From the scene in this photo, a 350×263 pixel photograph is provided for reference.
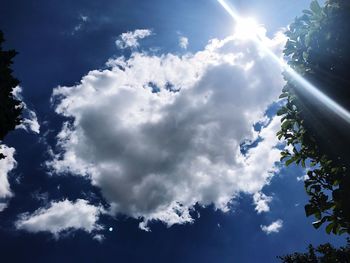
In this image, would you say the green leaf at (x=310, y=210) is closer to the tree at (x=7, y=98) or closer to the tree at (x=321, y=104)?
the tree at (x=321, y=104)

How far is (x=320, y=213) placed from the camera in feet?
24.8

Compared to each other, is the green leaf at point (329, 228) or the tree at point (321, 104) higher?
the tree at point (321, 104)

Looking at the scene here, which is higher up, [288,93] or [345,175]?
[288,93]

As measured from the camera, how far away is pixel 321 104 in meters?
7.45

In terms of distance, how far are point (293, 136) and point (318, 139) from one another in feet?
3.62

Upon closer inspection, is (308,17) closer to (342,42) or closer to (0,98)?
(342,42)

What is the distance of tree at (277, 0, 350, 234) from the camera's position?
7.18 m

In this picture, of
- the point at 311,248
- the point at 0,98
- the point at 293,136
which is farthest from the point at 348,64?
the point at 311,248

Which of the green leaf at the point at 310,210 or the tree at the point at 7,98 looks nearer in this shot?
the green leaf at the point at 310,210

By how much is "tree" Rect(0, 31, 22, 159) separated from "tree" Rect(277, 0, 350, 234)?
61.6 feet

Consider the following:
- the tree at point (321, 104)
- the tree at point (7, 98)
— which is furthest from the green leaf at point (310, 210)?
the tree at point (7, 98)

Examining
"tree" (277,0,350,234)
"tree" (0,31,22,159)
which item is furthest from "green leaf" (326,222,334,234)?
"tree" (0,31,22,159)

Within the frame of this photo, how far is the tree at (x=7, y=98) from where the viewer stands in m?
20.9

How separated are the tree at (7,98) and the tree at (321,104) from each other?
18.8m
